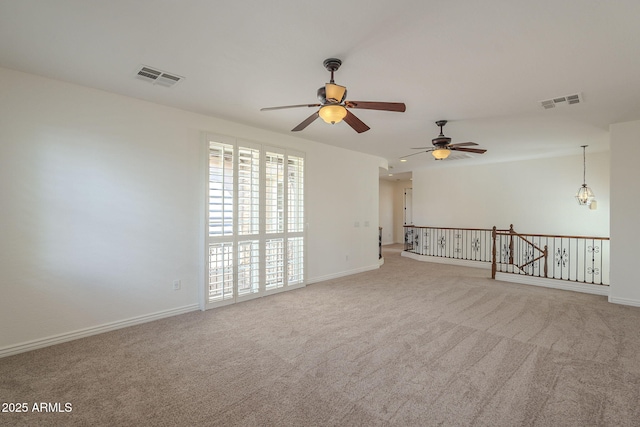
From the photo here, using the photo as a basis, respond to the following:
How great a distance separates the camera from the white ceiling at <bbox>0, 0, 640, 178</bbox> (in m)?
2.06

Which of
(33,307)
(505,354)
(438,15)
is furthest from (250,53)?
(505,354)

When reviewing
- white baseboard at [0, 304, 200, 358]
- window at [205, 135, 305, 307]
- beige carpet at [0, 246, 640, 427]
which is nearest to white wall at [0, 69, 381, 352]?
white baseboard at [0, 304, 200, 358]

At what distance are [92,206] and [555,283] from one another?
7965 mm

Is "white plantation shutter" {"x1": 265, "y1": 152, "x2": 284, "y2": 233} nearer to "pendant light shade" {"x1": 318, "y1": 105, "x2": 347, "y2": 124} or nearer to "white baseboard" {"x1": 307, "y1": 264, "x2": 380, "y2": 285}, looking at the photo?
"white baseboard" {"x1": 307, "y1": 264, "x2": 380, "y2": 285}

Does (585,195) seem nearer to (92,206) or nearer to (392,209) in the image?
(392,209)

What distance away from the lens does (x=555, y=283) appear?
5.67 m

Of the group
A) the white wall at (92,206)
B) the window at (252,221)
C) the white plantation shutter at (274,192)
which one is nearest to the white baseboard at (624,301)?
the window at (252,221)

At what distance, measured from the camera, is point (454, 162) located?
851cm

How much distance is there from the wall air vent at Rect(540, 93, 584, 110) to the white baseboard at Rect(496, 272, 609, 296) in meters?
3.63

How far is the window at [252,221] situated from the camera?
4348 mm

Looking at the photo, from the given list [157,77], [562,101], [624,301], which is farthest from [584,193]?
[157,77]

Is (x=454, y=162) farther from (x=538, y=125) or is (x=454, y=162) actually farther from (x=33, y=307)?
(x=33, y=307)

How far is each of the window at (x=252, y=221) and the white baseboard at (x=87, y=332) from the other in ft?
1.58

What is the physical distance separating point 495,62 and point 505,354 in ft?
9.69
